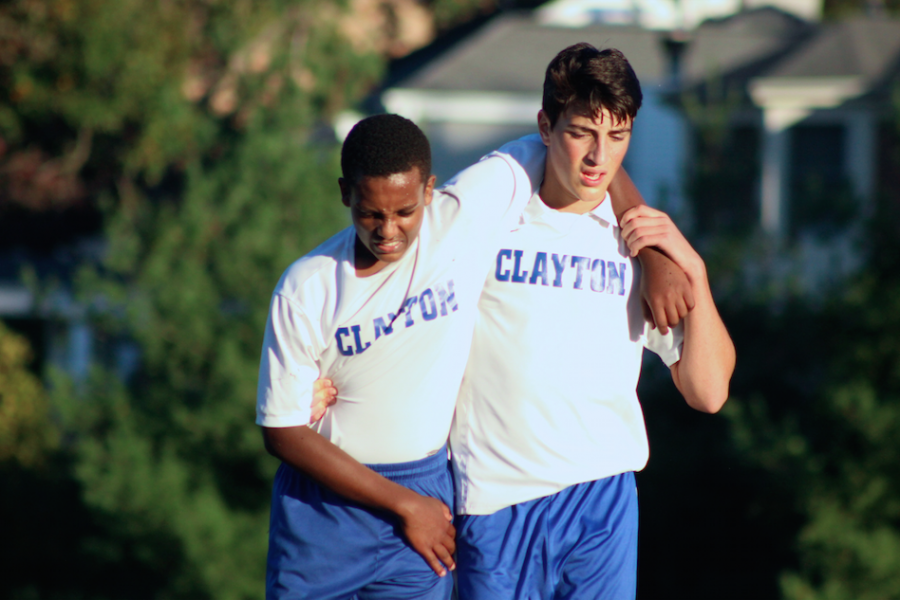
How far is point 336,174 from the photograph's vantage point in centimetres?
920

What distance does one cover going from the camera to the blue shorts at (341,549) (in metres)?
2.17

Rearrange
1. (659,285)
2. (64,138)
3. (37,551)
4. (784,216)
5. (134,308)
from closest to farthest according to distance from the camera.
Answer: (659,285)
(134,308)
(37,551)
(784,216)
(64,138)

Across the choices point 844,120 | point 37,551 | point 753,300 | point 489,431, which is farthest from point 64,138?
point 489,431

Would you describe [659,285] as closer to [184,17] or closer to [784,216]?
[784,216]

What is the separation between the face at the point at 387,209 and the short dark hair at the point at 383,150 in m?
0.02

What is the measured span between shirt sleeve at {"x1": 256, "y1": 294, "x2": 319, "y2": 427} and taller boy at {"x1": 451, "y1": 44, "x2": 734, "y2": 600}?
0.40 meters

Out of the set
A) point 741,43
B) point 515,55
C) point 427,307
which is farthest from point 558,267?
point 741,43

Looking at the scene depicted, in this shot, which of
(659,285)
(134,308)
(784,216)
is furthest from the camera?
(784,216)

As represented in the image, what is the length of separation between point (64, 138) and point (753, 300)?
27.1 feet

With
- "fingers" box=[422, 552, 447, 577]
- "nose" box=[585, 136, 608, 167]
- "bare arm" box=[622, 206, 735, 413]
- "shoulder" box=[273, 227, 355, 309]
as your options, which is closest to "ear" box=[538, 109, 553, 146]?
"nose" box=[585, 136, 608, 167]

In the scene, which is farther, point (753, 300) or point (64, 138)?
point (64, 138)

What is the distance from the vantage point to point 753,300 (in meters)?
8.85

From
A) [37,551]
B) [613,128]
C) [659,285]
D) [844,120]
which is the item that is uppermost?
[844,120]

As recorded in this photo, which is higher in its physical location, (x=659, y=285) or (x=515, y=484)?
(x=659, y=285)
